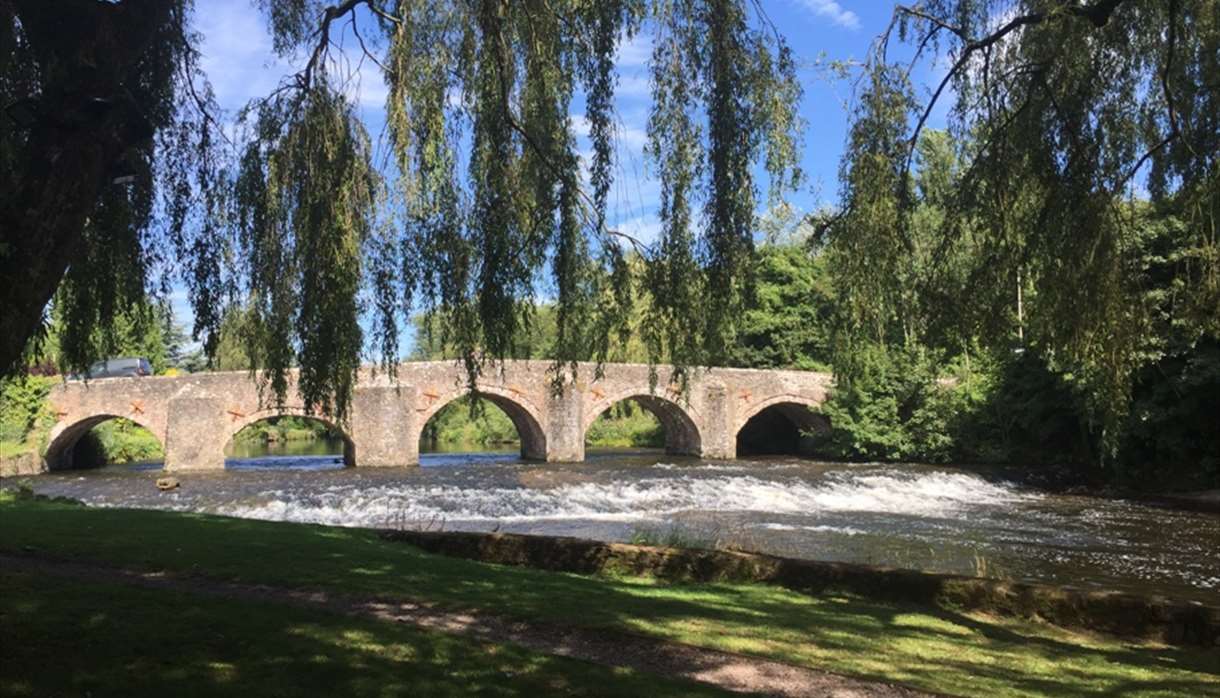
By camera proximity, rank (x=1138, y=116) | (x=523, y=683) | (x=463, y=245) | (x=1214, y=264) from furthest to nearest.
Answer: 1. (x=1138, y=116)
2. (x=1214, y=264)
3. (x=463, y=245)
4. (x=523, y=683)

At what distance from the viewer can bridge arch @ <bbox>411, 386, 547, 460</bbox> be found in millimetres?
25391

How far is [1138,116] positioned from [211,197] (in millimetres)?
6531

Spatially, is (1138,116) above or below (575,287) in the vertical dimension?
above

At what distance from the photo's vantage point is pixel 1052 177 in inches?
237

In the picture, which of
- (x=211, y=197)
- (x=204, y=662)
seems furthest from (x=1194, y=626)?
(x=211, y=197)

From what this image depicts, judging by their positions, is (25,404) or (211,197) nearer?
(211,197)

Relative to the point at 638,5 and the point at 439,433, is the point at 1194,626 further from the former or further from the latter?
the point at 439,433

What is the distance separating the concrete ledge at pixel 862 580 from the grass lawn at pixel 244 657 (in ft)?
12.9

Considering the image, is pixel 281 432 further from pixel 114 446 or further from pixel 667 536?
pixel 667 536

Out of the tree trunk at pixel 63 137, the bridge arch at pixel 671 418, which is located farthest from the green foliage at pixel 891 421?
the tree trunk at pixel 63 137

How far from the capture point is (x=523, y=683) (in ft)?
13.9

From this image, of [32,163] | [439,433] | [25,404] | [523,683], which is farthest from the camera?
[439,433]

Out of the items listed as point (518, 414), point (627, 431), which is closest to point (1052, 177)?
point (518, 414)

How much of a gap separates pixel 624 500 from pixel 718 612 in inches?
449
